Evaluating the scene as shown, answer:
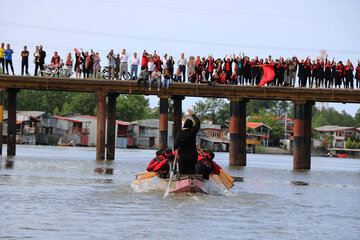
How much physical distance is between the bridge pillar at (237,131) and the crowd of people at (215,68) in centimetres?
136

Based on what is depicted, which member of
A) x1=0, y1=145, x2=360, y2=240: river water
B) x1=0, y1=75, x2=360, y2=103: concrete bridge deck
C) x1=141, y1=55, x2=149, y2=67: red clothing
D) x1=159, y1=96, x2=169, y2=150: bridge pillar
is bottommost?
x1=0, y1=145, x2=360, y2=240: river water

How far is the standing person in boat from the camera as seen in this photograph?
66.9 feet

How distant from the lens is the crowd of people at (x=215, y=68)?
39.0 metres

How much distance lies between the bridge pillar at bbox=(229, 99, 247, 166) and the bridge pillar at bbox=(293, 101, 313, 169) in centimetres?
300

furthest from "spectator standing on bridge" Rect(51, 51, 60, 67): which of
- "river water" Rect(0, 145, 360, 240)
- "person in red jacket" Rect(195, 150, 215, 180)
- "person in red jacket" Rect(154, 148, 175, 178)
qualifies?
"person in red jacket" Rect(195, 150, 215, 180)

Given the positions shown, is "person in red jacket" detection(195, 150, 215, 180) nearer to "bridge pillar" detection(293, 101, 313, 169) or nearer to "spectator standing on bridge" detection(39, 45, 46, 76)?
"bridge pillar" detection(293, 101, 313, 169)

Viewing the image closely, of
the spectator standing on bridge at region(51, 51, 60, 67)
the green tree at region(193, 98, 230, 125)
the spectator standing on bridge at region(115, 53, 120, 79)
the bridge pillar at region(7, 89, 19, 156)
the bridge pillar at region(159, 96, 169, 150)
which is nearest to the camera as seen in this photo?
the bridge pillar at region(159, 96, 169, 150)

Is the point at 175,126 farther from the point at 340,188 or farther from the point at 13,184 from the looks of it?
the point at 13,184

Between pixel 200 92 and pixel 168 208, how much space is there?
22.0 meters

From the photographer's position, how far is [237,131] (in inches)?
1550

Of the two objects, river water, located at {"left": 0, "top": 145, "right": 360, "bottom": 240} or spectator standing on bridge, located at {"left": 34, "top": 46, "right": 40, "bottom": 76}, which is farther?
spectator standing on bridge, located at {"left": 34, "top": 46, "right": 40, "bottom": 76}

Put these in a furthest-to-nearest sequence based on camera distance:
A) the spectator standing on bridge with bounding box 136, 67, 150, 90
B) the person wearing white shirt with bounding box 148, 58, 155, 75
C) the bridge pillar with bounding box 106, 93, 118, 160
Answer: the bridge pillar with bounding box 106, 93, 118, 160, the person wearing white shirt with bounding box 148, 58, 155, 75, the spectator standing on bridge with bounding box 136, 67, 150, 90

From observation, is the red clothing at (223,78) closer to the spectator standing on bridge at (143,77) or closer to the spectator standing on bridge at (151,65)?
the spectator standing on bridge at (151,65)

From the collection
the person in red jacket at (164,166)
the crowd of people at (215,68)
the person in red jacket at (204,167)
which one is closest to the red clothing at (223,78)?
the crowd of people at (215,68)
